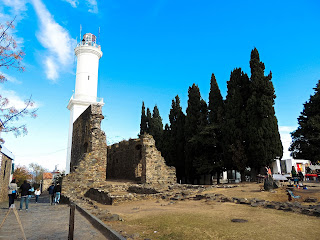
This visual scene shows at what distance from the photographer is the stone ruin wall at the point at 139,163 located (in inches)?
699

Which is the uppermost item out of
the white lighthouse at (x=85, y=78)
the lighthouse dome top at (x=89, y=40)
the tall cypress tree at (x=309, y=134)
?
the lighthouse dome top at (x=89, y=40)

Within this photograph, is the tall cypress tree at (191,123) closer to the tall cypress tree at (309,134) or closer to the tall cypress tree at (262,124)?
the tall cypress tree at (262,124)

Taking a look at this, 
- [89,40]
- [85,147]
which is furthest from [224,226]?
[89,40]

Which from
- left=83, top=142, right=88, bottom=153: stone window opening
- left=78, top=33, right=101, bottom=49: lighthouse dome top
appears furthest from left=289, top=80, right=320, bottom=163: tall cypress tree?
left=78, top=33, right=101, bottom=49: lighthouse dome top

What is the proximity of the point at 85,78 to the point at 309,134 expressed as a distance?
28.5 metres

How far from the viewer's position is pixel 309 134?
896 inches

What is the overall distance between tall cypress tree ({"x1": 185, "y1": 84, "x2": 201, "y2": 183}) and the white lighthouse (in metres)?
14.0

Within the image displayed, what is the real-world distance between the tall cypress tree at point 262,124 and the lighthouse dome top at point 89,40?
25447 mm

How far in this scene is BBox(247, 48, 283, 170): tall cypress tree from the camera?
18062 millimetres

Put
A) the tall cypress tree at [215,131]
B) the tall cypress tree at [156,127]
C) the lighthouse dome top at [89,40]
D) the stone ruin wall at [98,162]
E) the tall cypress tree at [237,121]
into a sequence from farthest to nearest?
the lighthouse dome top at [89,40]
the tall cypress tree at [156,127]
the tall cypress tree at [215,131]
the tall cypress tree at [237,121]
the stone ruin wall at [98,162]

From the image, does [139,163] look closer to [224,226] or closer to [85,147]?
[85,147]

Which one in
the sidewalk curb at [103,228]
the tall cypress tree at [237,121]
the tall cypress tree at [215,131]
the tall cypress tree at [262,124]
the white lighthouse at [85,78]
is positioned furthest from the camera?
the white lighthouse at [85,78]

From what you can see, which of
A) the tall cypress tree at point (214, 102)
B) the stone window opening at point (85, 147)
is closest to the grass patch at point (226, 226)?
the stone window opening at point (85, 147)

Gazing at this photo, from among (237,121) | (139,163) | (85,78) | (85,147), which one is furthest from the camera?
(85,78)
